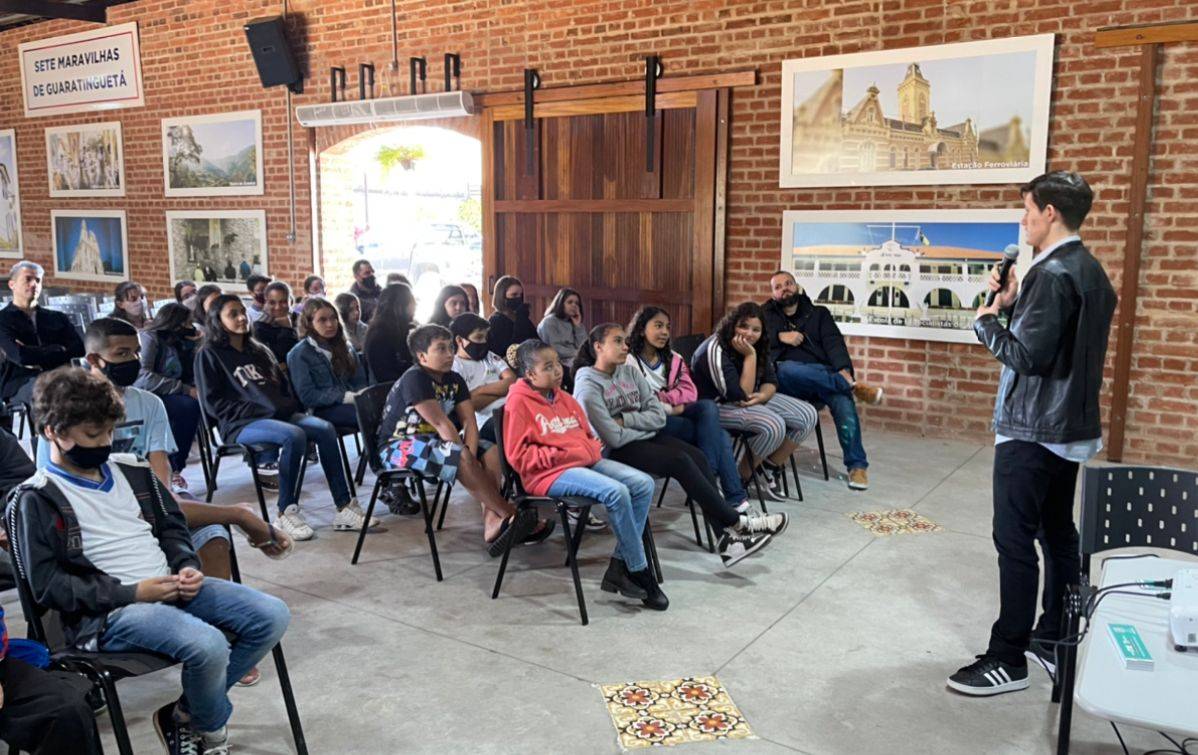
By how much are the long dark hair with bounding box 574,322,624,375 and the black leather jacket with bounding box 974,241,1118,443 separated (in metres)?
1.82

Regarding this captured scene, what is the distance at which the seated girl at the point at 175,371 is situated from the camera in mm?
5430

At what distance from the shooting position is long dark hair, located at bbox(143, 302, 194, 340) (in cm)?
557

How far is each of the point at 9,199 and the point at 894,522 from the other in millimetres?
12415

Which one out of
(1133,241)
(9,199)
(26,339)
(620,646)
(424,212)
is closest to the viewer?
(620,646)

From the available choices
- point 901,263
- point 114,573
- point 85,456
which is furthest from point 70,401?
point 901,263

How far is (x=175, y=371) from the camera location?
18.4ft

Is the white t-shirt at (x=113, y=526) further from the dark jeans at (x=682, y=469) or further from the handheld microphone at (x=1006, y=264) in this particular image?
the handheld microphone at (x=1006, y=264)

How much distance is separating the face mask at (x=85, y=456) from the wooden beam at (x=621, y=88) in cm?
569

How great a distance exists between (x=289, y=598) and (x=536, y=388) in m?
1.32

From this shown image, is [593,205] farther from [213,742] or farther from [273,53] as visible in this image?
[213,742]

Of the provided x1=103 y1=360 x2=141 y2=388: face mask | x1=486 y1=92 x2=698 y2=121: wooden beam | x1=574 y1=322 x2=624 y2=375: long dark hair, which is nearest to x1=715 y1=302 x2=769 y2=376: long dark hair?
x1=574 y1=322 x2=624 y2=375: long dark hair

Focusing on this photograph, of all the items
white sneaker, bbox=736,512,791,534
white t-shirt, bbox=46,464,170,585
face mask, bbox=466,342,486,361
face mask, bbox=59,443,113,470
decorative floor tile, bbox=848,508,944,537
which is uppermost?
face mask, bbox=59,443,113,470

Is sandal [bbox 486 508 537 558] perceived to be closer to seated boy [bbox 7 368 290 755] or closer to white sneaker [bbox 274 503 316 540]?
white sneaker [bbox 274 503 316 540]

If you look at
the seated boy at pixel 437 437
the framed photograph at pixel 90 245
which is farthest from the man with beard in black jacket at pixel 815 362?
the framed photograph at pixel 90 245
